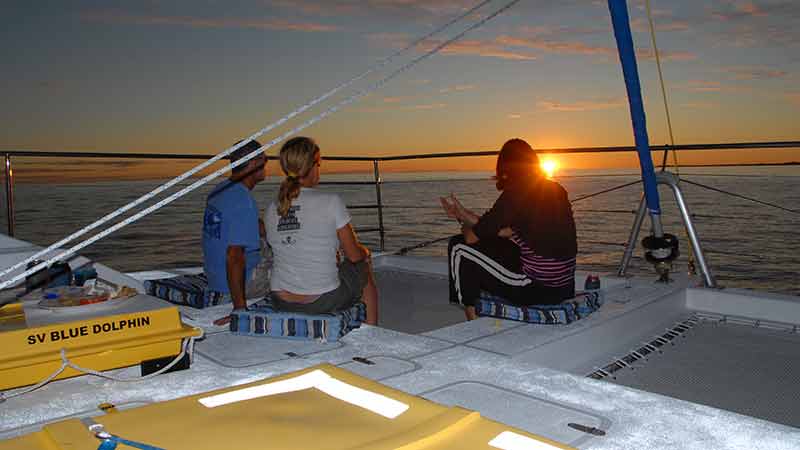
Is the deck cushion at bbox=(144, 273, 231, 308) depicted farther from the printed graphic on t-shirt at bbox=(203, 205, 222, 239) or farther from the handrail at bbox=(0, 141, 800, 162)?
the handrail at bbox=(0, 141, 800, 162)

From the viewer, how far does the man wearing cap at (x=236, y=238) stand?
7.29ft

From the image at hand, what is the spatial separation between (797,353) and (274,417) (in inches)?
75.1

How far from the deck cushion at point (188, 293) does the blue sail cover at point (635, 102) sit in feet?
5.90

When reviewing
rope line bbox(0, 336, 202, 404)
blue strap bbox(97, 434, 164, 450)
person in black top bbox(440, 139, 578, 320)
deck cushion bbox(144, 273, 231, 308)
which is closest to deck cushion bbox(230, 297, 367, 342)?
A: rope line bbox(0, 336, 202, 404)

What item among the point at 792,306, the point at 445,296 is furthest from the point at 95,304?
the point at 792,306

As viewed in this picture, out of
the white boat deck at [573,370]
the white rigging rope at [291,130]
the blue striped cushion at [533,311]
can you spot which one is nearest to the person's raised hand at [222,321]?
the white boat deck at [573,370]

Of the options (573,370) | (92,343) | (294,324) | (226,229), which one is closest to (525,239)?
(573,370)

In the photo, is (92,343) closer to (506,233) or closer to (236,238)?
(236,238)

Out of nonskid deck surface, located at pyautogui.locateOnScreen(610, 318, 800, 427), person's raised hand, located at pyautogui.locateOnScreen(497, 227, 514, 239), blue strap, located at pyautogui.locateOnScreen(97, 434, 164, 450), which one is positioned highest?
person's raised hand, located at pyautogui.locateOnScreen(497, 227, 514, 239)

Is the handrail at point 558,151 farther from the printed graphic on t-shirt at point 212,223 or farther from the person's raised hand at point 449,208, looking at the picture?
the person's raised hand at point 449,208

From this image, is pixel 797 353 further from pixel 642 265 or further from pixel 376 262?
pixel 642 265

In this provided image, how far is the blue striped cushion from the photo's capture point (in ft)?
6.79

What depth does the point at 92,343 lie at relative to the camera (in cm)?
138

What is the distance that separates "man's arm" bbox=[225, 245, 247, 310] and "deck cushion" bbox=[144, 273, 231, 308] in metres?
0.20
